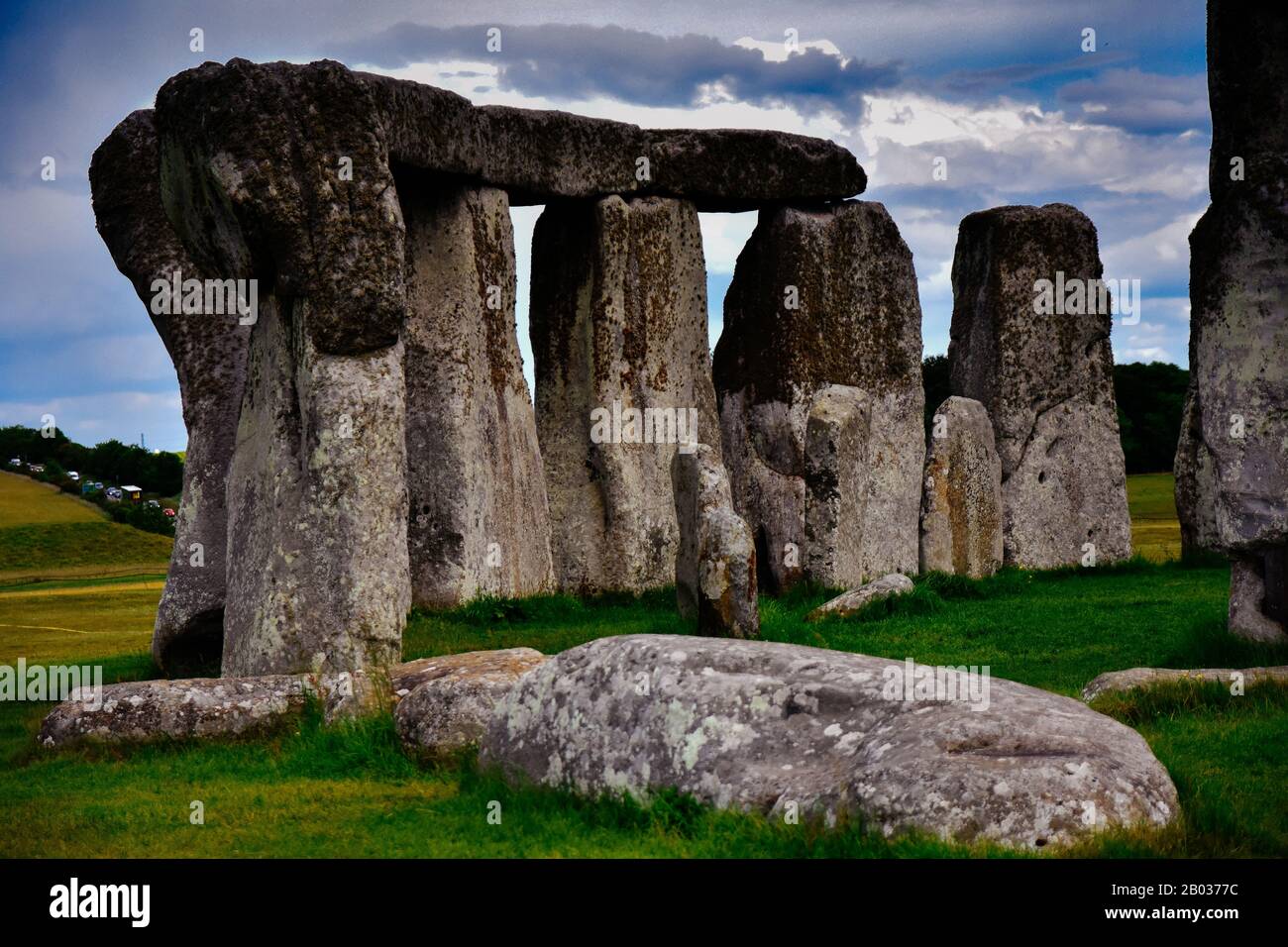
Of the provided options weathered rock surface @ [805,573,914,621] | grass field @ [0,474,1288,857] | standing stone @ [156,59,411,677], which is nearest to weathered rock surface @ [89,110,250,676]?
grass field @ [0,474,1288,857]

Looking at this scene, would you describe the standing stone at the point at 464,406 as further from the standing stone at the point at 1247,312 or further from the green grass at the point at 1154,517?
the green grass at the point at 1154,517

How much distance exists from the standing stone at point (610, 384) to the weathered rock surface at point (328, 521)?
847 cm

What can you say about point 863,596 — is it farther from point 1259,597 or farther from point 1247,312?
point 1247,312

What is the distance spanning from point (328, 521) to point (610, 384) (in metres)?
9.27

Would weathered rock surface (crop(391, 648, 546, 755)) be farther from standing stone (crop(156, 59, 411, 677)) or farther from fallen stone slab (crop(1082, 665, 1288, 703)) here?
fallen stone slab (crop(1082, 665, 1288, 703))

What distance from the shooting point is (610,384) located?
21156mm

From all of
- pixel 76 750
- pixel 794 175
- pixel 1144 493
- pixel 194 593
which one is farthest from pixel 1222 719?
pixel 1144 493

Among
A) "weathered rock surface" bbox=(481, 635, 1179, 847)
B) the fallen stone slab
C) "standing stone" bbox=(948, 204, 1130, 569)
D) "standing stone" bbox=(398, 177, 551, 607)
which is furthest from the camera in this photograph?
"standing stone" bbox=(948, 204, 1130, 569)

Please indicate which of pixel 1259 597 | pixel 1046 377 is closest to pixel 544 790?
pixel 1259 597

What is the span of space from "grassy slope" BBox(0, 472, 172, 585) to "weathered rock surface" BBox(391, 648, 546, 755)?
25.7m

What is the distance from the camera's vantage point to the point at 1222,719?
30.5ft

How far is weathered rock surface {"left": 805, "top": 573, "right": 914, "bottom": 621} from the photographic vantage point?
16766 mm

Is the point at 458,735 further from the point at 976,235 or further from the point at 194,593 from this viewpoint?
the point at 976,235

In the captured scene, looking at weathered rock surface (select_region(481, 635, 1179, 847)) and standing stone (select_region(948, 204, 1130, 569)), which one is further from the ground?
standing stone (select_region(948, 204, 1130, 569))
